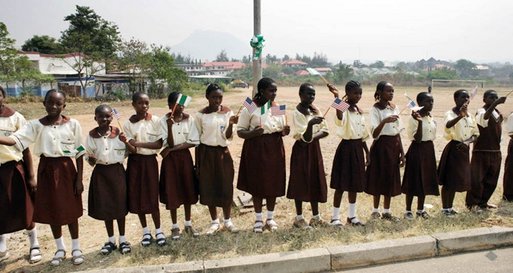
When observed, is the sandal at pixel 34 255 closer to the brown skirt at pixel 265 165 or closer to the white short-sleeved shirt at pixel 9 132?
the white short-sleeved shirt at pixel 9 132

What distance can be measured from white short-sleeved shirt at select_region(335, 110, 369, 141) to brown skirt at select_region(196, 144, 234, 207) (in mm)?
1355

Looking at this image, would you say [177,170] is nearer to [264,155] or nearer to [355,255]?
[264,155]

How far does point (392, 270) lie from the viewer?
3.76 m

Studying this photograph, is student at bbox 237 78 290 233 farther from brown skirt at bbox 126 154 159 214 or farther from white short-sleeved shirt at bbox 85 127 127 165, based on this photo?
white short-sleeved shirt at bbox 85 127 127 165

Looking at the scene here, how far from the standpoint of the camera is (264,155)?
438cm

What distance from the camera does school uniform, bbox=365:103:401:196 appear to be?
15.1 ft

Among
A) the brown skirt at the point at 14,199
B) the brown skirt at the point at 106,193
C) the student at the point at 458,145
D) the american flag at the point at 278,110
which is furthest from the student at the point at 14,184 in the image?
the student at the point at 458,145

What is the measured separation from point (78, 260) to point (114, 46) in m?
38.0

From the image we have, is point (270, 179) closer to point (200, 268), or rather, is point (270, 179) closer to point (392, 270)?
point (200, 268)

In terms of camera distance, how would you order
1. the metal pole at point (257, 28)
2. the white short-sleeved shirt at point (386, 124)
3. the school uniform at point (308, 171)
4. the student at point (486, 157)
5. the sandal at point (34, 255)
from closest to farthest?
the sandal at point (34, 255) → the school uniform at point (308, 171) → the white short-sleeved shirt at point (386, 124) → the student at point (486, 157) → the metal pole at point (257, 28)

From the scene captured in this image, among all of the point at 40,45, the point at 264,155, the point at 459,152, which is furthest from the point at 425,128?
the point at 40,45

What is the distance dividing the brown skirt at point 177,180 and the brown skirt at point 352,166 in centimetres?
174

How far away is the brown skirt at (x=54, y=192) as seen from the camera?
379 cm

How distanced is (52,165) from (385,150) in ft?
11.8
